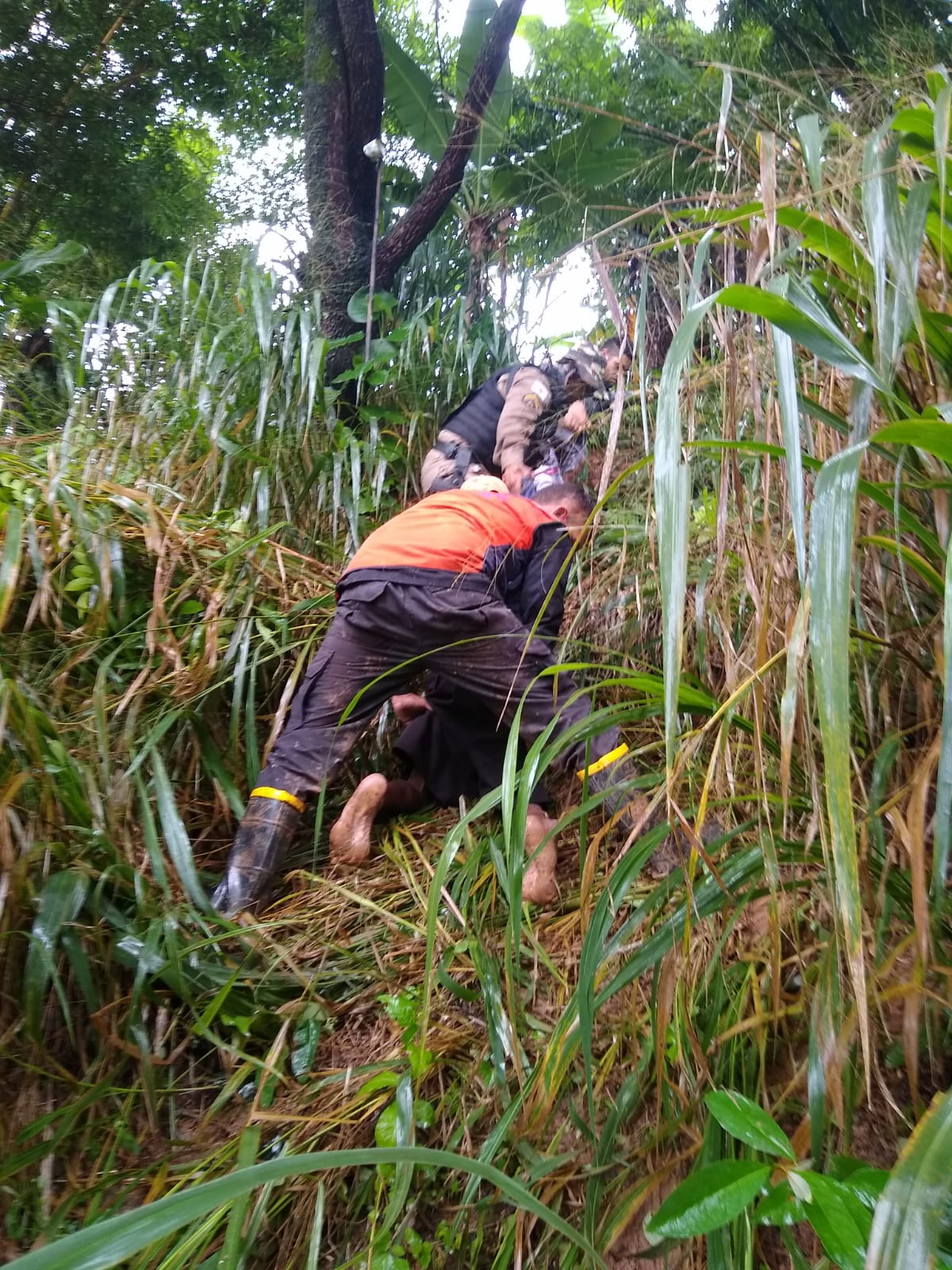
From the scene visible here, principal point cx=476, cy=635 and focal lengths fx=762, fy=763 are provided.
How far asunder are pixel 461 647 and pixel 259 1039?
105cm

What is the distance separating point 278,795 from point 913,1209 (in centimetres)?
165

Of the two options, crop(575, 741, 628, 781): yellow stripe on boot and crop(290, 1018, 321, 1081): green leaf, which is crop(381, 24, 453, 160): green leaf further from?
crop(290, 1018, 321, 1081): green leaf

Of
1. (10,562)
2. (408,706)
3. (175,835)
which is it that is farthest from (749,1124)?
(10,562)

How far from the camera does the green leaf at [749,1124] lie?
2.61ft

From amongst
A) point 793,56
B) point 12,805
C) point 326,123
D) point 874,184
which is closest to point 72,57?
point 326,123

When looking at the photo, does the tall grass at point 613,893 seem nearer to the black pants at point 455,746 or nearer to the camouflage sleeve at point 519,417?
the black pants at point 455,746

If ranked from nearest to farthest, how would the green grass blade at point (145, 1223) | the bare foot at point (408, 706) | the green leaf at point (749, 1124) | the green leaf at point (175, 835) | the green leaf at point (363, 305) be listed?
1. the green grass blade at point (145, 1223)
2. the green leaf at point (749, 1124)
3. the green leaf at point (175, 835)
4. the bare foot at point (408, 706)
5. the green leaf at point (363, 305)

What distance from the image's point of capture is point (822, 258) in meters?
1.30

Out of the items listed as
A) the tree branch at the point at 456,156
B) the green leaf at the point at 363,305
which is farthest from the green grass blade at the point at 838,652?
the tree branch at the point at 456,156

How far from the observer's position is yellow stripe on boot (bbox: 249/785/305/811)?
2.00 m

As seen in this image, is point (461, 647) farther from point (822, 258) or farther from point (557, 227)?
point (557, 227)

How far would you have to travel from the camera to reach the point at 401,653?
2164 millimetres

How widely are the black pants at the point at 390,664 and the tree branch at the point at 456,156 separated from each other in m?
2.83

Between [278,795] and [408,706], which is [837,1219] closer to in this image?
[278,795]
